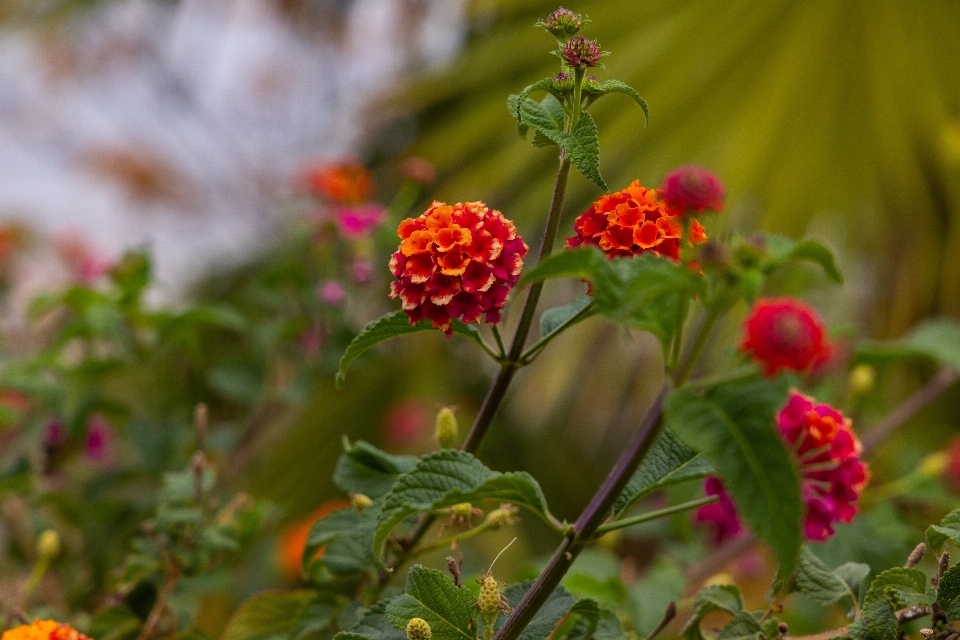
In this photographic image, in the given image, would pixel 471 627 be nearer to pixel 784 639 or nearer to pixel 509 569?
pixel 784 639

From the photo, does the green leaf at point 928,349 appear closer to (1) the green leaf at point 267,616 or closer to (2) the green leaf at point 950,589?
(2) the green leaf at point 950,589

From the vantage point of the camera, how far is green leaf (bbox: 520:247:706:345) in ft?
0.82

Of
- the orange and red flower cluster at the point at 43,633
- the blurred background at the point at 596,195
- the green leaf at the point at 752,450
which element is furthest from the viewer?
the blurred background at the point at 596,195

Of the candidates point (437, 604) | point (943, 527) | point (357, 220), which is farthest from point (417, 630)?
point (357, 220)

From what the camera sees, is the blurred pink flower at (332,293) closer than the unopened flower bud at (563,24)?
No

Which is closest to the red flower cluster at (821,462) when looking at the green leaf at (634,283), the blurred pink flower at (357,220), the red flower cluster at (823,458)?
the red flower cluster at (823,458)

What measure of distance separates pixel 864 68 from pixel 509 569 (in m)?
1.02

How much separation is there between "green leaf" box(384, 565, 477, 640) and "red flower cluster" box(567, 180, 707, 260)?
0.51 ft

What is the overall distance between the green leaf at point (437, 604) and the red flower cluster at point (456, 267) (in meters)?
0.10

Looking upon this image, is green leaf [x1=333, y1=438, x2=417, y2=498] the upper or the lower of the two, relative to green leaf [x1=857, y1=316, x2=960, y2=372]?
lower

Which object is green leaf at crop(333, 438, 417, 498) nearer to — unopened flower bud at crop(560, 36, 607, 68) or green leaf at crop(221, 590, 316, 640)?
green leaf at crop(221, 590, 316, 640)

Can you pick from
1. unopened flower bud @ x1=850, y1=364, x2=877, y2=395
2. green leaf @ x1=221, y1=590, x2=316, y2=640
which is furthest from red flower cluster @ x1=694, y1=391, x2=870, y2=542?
unopened flower bud @ x1=850, y1=364, x2=877, y2=395

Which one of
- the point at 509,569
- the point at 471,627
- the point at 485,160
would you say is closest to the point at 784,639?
the point at 471,627

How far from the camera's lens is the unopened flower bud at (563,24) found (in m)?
0.33
